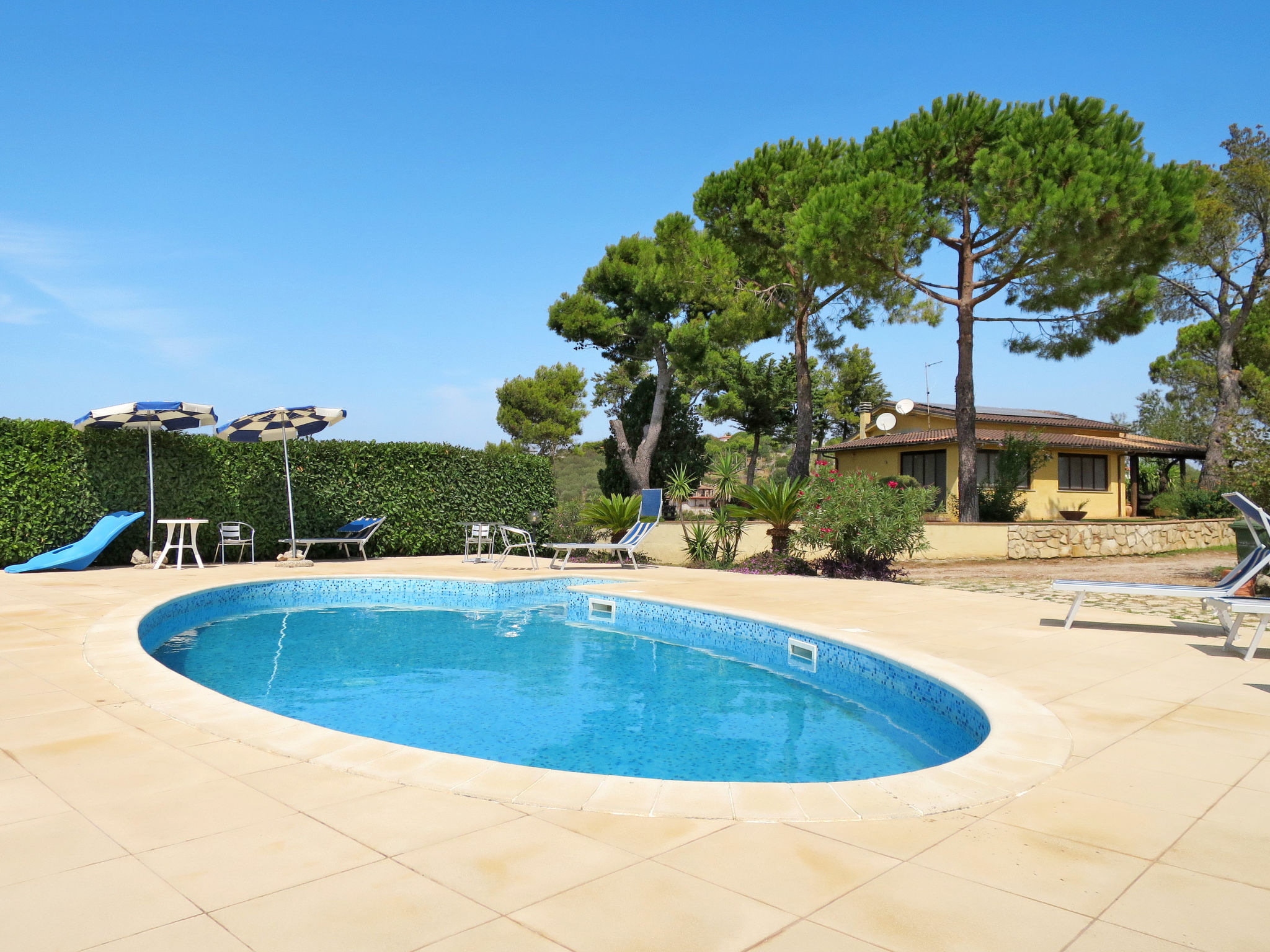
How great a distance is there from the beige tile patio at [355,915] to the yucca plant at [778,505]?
1063cm

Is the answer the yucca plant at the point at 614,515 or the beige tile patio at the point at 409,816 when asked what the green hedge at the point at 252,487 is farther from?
the beige tile patio at the point at 409,816

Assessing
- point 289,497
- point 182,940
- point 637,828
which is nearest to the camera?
point 182,940

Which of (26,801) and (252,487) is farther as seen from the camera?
(252,487)

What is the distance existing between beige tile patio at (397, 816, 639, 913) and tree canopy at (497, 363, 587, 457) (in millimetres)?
41981

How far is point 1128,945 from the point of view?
1.92 metres

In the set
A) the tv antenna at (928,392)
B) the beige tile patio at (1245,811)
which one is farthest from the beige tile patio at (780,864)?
the tv antenna at (928,392)

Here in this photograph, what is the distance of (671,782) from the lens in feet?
10.2

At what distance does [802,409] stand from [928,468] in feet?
24.1

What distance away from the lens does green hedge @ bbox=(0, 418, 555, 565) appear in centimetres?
1109

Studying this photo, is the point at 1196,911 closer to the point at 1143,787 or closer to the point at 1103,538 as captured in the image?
the point at 1143,787

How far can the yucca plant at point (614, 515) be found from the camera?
49.5 ft

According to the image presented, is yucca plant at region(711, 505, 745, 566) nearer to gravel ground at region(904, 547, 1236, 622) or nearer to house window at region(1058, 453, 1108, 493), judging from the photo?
gravel ground at region(904, 547, 1236, 622)

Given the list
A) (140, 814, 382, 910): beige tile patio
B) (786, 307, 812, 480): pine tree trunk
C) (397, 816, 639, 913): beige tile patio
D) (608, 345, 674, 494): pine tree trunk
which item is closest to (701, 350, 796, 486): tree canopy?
(608, 345, 674, 494): pine tree trunk

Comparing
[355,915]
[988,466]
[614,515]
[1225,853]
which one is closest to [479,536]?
[614,515]
